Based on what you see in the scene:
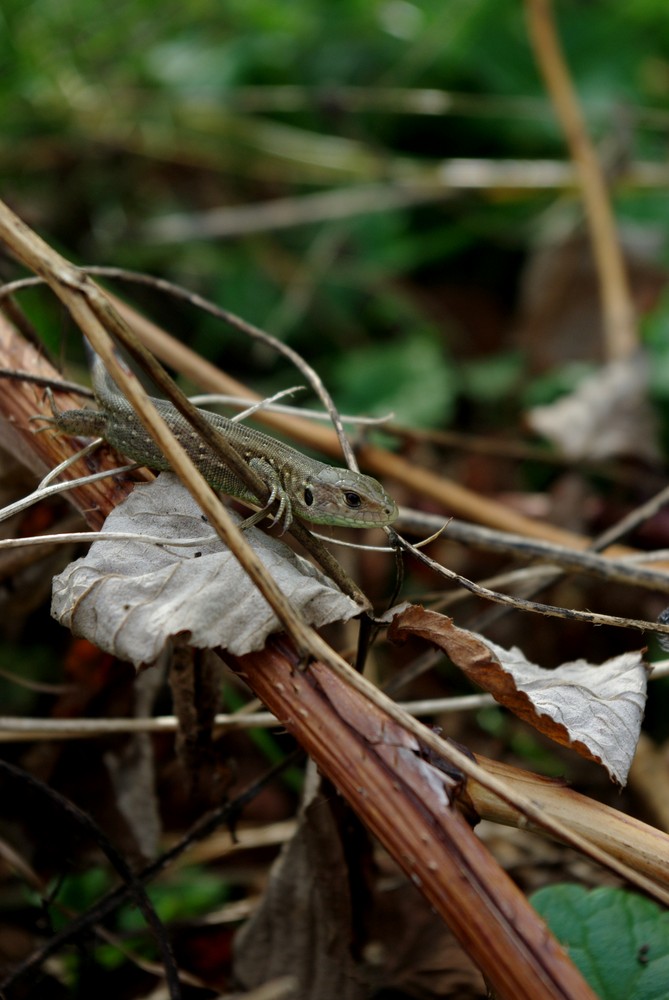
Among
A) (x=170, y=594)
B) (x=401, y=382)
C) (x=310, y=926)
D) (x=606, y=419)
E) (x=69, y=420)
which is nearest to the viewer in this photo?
(x=170, y=594)

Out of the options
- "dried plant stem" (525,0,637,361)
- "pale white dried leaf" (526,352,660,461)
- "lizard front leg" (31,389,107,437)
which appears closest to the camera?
"lizard front leg" (31,389,107,437)

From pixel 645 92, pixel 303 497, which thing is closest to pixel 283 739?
pixel 303 497

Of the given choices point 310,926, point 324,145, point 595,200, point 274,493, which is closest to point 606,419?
point 595,200

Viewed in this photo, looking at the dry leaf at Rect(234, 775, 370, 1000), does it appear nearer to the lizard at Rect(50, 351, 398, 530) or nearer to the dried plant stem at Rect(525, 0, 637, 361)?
the lizard at Rect(50, 351, 398, 530)

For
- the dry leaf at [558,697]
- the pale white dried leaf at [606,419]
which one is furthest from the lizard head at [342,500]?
the pale white dried leaf at [606,419]

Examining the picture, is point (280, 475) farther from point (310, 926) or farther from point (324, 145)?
point (324, 145)

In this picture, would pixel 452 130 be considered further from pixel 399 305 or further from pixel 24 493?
pixel 24 493

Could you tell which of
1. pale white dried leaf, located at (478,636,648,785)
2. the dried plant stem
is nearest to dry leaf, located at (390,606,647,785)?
pale white dried leaf, located at (478,636,648,785)
